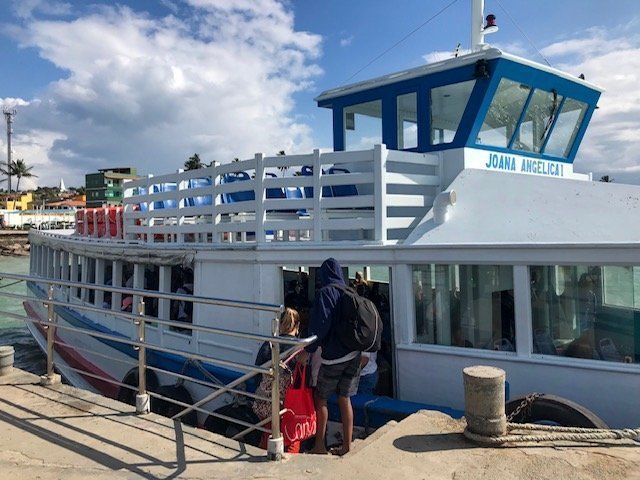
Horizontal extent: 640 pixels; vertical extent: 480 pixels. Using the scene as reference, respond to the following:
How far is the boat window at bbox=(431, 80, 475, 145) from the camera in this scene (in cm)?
657

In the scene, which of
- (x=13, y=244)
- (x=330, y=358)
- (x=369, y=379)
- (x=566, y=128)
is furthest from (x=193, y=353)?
(x=13, y=244)

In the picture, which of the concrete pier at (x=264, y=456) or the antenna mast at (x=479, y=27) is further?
the antenna mast at (x=479, y=27)

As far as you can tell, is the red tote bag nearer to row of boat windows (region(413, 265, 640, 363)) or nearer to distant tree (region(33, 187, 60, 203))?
row of boat windows (region(413, 265, 640, 363))

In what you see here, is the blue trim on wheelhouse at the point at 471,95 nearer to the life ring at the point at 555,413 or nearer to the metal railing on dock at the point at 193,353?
the life ring at the point at 555,413

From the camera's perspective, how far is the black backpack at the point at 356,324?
415cm

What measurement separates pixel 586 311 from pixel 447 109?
125 inches

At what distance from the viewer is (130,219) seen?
8.81 m

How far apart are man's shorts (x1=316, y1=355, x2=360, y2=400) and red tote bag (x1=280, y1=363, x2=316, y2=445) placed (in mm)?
123

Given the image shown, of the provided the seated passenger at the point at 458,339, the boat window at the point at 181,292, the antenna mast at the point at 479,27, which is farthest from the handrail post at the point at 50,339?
the antenna mast at the point at 479,27

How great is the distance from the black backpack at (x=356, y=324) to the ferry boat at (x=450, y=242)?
1.24m

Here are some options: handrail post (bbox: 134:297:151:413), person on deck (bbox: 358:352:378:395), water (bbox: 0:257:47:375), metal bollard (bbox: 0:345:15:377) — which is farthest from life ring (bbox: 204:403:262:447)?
water (bbox: 0:257:47:375)

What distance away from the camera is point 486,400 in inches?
144

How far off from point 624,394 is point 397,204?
275cm

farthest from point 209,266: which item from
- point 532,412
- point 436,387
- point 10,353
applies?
point 532,412
